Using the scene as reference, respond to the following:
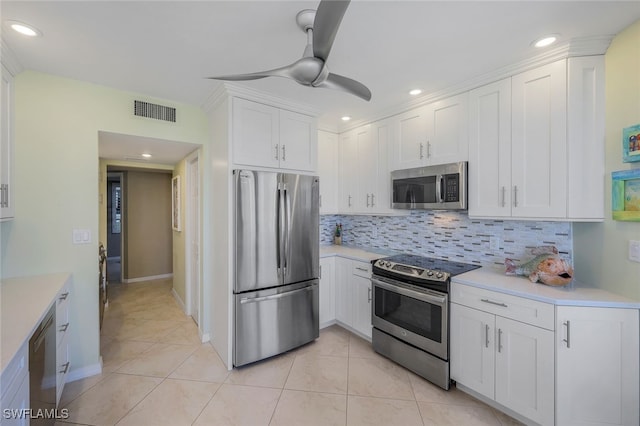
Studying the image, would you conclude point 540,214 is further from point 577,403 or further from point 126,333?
point 126,333

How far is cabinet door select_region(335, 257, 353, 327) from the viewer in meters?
3.15

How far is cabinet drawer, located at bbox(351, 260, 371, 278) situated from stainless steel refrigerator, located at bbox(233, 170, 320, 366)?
1.42 ft

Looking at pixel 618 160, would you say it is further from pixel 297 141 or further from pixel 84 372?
pixel 84 372

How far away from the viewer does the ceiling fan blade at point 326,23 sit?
3.49 feet

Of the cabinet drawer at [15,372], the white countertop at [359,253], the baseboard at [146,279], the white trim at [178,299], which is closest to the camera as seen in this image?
the cabinet drawer at [15,372]

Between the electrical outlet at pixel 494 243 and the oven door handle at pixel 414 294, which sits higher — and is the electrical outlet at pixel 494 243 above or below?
above

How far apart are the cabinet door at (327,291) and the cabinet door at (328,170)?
2.28ft

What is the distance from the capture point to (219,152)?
104 inches

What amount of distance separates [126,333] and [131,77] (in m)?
2.79

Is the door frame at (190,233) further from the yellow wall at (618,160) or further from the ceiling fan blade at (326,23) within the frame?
the yellow wall at (618,160)

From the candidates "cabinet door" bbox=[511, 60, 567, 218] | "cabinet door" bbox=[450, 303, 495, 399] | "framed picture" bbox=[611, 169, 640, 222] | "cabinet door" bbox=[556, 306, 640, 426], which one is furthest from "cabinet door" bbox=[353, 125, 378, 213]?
"cabinet door" bbox=[556, 306, 640, 426]

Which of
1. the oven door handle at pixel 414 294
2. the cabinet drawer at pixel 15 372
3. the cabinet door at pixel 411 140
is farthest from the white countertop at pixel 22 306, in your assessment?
the cabinet door at pixel 411 140

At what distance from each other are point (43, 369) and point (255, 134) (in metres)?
2.16

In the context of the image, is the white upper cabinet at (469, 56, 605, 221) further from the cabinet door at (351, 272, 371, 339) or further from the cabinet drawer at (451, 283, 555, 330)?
the cabinet door at (351, 272, 371, 339)
